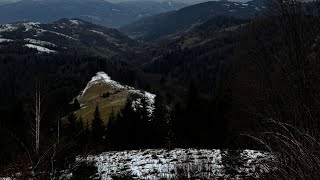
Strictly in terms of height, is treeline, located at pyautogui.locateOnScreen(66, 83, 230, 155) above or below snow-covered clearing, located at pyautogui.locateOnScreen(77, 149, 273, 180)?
below

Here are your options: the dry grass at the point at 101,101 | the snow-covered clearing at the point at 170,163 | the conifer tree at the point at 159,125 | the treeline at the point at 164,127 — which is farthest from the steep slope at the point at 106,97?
the snow-covered clearing at the point at 170,163

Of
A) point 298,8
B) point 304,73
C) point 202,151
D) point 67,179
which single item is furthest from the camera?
point 202,151

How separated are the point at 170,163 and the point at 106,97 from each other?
98893 millimetres

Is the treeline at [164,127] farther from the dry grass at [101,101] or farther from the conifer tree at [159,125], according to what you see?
the dry grass at [101,101]

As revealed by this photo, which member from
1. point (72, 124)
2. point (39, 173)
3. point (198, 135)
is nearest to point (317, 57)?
point (39, 173)

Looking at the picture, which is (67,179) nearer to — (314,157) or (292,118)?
(292,118)

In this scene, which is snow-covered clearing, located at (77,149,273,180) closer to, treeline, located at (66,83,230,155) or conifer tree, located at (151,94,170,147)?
treeline, located at (66,83,230,155)

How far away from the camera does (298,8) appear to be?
962 centimetres

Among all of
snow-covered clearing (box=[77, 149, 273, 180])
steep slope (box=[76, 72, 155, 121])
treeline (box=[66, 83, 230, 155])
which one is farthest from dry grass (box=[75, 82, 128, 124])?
snow-covered clearing (box=[77, 149, 273, 180])

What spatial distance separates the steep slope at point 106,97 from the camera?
95.8 m

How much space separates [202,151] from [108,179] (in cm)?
693

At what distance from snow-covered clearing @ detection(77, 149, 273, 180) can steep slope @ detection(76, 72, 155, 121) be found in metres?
65.3

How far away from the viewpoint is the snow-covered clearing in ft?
57.6

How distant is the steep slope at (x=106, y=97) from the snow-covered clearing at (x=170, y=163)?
214 feet
